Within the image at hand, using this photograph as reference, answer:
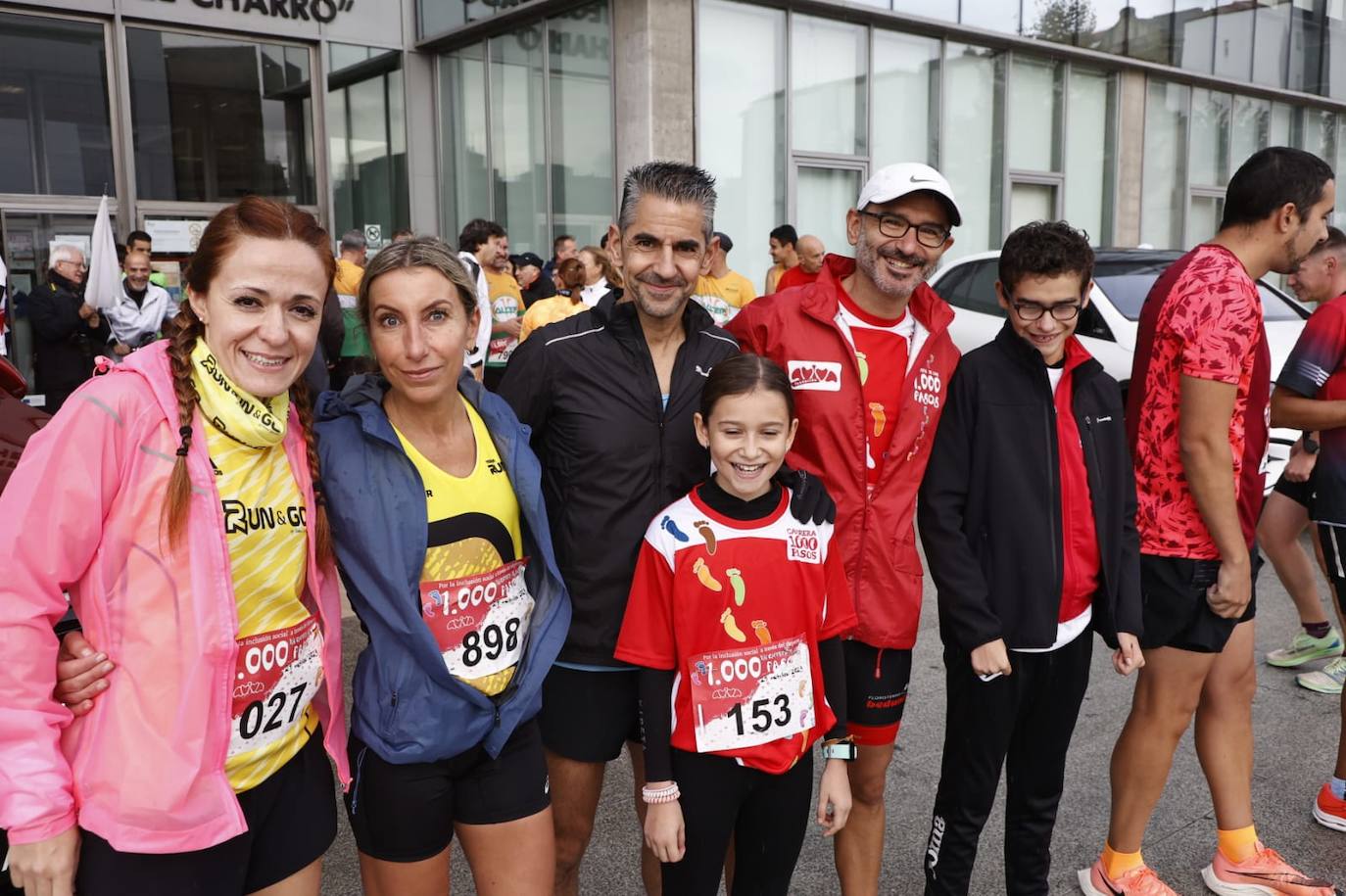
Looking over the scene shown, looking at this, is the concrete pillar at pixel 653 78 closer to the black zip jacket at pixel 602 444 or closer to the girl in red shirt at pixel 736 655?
the black zip jacket at pixel 602 444

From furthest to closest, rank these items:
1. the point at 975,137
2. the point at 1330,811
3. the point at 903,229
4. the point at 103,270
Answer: the point at 975,137 → the point at 103,270 → the point at 1330,811 → the point at 903,229

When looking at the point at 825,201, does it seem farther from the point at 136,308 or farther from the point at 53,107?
the point at 53,107

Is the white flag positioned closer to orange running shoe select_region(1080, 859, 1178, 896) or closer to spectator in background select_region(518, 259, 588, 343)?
spectator in background select_region(518, 259, 588, 343)

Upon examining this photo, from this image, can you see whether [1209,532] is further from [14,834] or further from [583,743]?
[14,834]

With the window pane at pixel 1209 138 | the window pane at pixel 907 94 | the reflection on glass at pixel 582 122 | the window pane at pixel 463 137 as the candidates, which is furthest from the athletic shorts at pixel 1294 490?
the window pane at pixel 1209 138

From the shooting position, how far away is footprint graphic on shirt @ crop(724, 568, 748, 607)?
224cm

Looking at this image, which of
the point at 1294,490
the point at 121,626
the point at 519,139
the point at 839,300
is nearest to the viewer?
the point at 121,626

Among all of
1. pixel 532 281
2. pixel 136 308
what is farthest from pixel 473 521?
pixel 532 281

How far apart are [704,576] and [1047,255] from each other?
1194 mm

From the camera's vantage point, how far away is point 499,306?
859 cm

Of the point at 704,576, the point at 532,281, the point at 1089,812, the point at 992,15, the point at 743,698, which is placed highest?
the point at 992,15

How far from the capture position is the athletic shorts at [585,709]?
2.47 m

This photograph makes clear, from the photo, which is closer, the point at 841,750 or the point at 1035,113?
the point at 841,750

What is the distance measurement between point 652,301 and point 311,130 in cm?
1196
